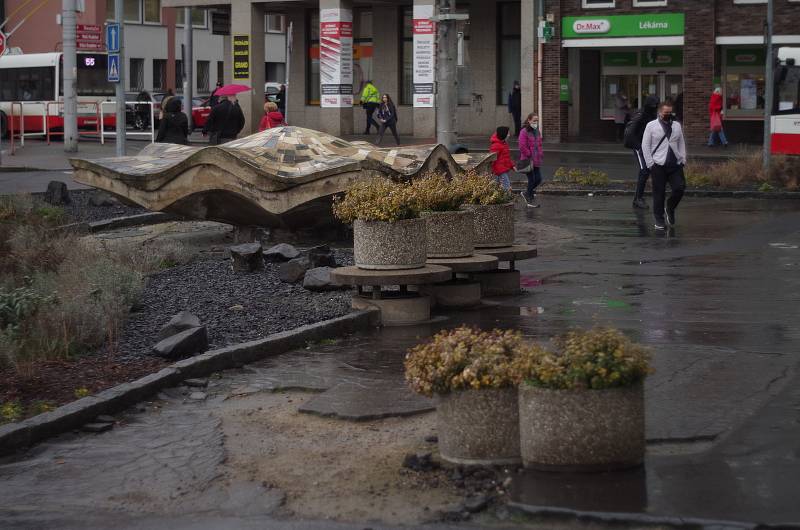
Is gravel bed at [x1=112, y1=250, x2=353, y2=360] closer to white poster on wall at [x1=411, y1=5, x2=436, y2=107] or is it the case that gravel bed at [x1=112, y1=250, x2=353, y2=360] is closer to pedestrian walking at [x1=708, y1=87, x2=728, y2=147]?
pedestrian walking at [x1=708, y1=87, x2=728, y2=147]

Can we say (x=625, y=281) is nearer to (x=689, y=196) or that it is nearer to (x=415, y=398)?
(x=415, y=398)

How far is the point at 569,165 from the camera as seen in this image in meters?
32.5

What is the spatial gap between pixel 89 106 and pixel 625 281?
36411 millimetres

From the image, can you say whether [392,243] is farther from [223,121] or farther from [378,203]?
[223,121]

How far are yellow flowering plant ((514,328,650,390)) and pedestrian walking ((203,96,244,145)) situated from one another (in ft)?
100.0

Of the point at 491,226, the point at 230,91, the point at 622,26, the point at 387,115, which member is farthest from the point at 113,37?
the point at 491,226

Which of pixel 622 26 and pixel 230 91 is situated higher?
pixel 622 26

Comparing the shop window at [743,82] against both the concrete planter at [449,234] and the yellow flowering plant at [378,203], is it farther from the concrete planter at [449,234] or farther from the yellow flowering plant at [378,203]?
the yellow flowering plant at [378,203]

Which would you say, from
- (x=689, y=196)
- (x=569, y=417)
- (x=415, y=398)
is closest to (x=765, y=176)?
(x=689, y=196)

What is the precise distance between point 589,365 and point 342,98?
39873 mm

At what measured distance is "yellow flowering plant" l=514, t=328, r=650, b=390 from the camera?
6.24m

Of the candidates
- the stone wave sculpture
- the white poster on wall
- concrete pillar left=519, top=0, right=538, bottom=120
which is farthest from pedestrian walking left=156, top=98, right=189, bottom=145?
concrete pillar left=519, top=0, right=538, bottom=120

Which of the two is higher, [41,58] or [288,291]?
[41,58]

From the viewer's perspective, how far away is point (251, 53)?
1854 inches
